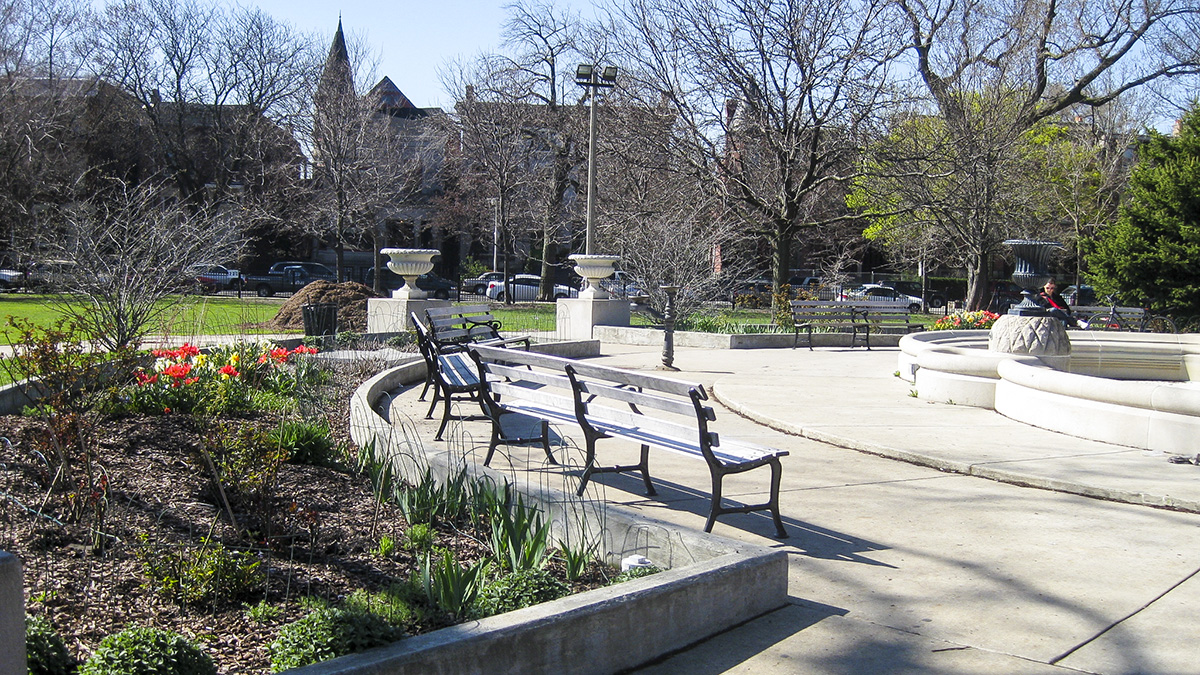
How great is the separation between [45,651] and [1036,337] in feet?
33.8

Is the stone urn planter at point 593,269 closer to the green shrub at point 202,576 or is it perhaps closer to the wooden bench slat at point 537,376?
the wooden bench slat at point 537,376

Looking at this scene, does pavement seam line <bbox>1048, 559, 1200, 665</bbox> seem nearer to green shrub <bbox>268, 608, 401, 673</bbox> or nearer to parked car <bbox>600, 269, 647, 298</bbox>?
green shrub <bbox>268, 608, 401, 673</bbox>

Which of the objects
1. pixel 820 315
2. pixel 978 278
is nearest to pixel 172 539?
pixel 820 315

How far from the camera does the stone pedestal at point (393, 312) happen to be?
16.4 metres

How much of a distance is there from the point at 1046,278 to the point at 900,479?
709 inches

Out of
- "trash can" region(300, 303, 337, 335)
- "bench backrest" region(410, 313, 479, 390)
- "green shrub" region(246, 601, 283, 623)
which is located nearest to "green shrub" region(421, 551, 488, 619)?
"green shrub" region(246, 601, 283, 623)

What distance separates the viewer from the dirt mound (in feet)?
60.8

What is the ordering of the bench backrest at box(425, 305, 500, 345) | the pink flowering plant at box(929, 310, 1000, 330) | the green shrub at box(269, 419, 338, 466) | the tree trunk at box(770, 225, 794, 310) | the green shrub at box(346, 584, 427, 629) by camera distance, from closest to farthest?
the green shrub at box(346, 584, 427, 629) < the green shrub at box(269, 419, 338, 466) < the bench backrest at box(425, 305, 500, 345) < the pink flowering plant at box(929, 310, 1000, 330) < the tree trunk at box(770, 225, 794, 310)

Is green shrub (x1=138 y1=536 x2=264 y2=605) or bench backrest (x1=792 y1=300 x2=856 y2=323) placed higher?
bench backrest (x1=792 y1=300 x2=856 y2=323)

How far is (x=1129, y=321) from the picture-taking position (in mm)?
20812

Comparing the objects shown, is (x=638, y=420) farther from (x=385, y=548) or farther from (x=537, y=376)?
(x=385, y=548)

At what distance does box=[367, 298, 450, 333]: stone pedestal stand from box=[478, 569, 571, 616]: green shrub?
12365 millimetres

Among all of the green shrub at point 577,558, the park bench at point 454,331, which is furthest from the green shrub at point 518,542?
the park bench at point 454,331

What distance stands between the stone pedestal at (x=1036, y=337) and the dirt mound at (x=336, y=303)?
1177 centimetres
